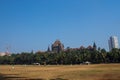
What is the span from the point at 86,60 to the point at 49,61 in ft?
113

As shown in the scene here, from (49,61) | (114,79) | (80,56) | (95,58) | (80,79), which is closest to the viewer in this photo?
Result: (114,79)

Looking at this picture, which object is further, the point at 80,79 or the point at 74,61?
the point at 74,61

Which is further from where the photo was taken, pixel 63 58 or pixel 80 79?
pixel 63 58

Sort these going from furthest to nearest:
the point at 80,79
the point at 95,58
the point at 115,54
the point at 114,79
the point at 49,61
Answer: the point at 49,61, the point at 95,58, the point at 115,54, the point at 80,79, the point at 114,79

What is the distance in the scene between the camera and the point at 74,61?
602 ft

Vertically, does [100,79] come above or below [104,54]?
below

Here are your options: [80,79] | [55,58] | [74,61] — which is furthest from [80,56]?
Result: [80,79]

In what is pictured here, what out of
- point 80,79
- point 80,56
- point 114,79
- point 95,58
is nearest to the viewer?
point 114,79

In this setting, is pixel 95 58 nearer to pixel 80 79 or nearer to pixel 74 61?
pixel 74 61

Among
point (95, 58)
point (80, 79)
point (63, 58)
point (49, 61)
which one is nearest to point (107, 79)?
point (80, 79)

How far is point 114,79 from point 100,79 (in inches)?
100

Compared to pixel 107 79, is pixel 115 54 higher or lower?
higher

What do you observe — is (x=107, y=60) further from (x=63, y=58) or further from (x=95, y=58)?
(x=63, y=58)

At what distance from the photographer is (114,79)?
145 ft
